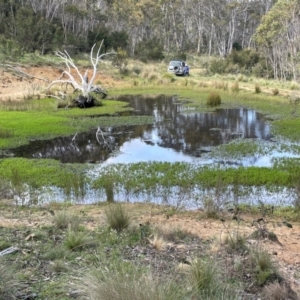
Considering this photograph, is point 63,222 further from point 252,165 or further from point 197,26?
point 197,26

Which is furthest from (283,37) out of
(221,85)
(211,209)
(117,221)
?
(117,221)

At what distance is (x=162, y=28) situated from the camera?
6712 centimetres

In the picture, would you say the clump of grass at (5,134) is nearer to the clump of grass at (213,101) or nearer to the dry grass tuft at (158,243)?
the dry grass tuft at (158,243)

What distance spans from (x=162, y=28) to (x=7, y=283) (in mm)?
65884

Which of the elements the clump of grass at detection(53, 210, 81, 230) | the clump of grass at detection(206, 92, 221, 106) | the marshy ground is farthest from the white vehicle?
the clump of grass at detection(53, 210, 81, 230)

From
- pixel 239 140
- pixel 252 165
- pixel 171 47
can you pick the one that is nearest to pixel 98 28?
pixel 171 47

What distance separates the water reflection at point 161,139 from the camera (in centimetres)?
1392

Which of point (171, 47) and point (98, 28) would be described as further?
point (171, 47)

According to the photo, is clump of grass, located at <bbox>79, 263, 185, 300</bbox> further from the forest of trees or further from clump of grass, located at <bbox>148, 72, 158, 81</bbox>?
clump of grass, located at <bbox>148, 72, 158, 81</bbox>

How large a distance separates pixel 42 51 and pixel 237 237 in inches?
1467

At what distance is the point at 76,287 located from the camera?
4.33 m

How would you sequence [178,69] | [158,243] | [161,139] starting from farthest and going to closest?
[178,69] → [161,139] → [158,243]

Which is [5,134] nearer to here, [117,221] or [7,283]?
[117,221]

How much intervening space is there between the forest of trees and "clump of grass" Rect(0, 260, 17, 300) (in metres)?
26.9
